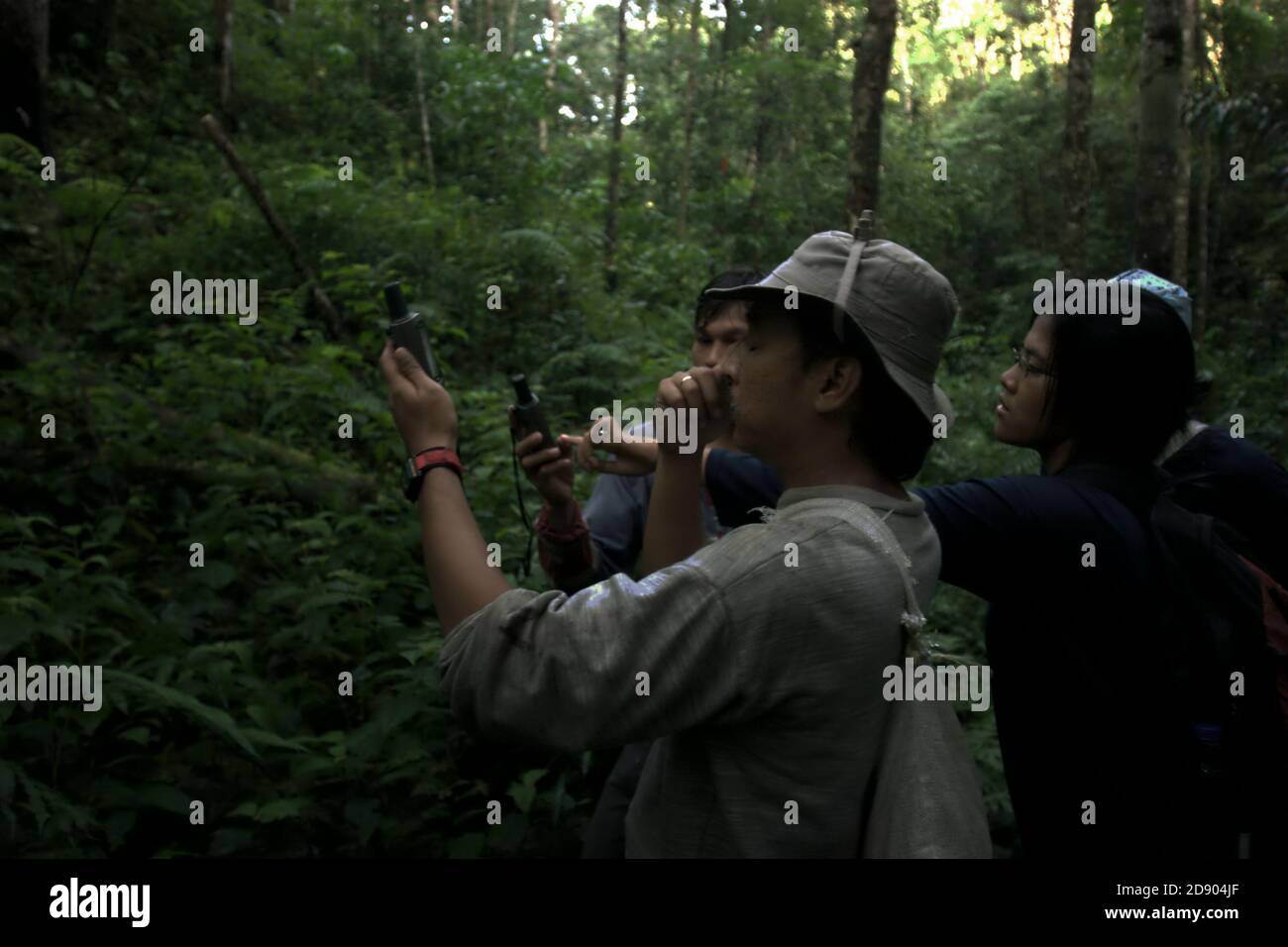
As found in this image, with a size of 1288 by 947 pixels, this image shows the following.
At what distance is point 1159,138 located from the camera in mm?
7027

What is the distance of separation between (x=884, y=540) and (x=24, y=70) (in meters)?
8.64

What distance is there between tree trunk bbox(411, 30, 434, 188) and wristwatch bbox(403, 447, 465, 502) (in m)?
13.3

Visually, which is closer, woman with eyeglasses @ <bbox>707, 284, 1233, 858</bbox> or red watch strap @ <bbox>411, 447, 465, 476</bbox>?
red watch strap @ <bbox>411, 447, 465, 476</bbox>

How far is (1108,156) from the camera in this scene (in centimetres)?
2436

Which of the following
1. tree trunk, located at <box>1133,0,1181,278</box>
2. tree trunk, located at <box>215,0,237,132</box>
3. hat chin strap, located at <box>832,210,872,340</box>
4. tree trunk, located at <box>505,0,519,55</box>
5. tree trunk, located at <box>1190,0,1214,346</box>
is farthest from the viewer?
tree trunk, located at <box>505,0,519,55</box>

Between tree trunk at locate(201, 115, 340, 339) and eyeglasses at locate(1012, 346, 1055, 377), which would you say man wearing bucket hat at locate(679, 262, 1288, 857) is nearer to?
eyeglasses at locate(1012, 346, 1055, 377)

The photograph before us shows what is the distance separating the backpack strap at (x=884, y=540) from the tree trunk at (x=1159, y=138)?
20.1ft

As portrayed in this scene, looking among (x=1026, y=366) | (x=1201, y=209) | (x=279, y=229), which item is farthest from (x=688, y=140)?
(x=1026, y=366)

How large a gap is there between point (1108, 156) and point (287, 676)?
24.2 meters

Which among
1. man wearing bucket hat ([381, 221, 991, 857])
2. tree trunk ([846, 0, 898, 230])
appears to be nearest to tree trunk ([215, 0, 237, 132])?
tree trunk ([846, 0, 898, 230])

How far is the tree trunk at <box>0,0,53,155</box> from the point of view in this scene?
26.0ft

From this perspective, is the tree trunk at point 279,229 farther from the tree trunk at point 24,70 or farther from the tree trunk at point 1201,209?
the tree trunk at point 1201,209
